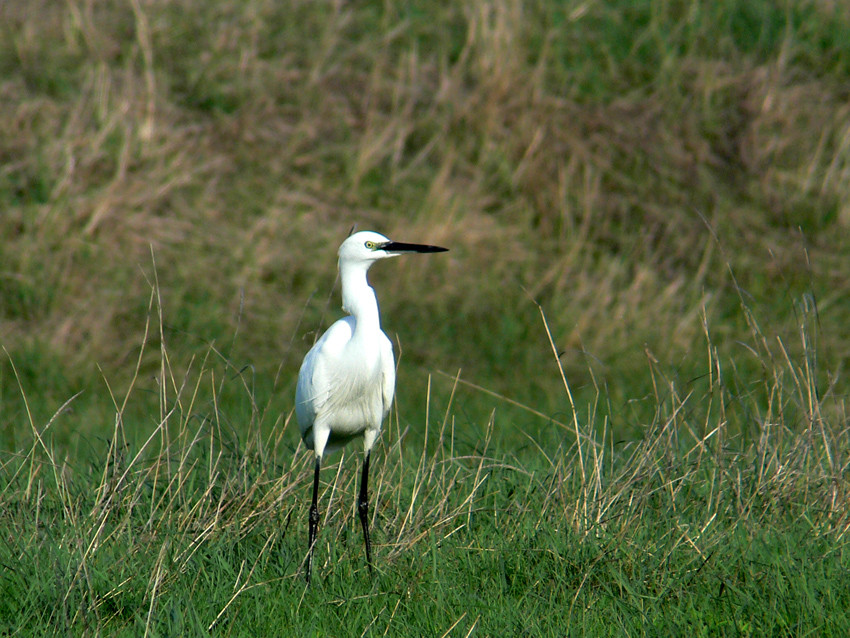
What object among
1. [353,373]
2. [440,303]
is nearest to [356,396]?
[353,373]

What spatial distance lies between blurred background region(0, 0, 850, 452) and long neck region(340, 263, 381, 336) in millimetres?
2798

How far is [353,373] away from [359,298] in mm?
353

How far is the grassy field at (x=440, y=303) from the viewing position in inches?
144

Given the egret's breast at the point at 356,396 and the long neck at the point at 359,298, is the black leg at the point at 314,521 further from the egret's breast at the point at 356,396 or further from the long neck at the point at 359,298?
the long neck at the point at 359,298

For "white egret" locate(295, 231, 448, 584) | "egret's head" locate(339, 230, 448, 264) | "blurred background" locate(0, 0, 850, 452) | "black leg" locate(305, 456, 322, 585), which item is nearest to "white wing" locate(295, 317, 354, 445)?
"white egret" locate(295, 231, 448, 584)

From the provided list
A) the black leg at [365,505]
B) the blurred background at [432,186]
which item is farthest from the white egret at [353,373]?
the blurred background at [432,186]

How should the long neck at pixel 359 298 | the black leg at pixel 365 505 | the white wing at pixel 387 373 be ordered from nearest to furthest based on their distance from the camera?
the black leg at pixel 365 505 → the long neck at pixel 359 298 → the white wing at pixel 387 373

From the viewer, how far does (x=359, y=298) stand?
417 cm

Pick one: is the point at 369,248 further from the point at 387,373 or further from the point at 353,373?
the point at 387,373

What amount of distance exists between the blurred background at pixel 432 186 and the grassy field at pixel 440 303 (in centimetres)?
3

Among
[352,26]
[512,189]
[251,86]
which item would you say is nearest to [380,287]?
[512,189]

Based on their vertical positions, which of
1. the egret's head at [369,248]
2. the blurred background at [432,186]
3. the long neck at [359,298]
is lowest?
the blurred background at [432,186]

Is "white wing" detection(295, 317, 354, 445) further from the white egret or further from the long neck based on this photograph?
the long neck

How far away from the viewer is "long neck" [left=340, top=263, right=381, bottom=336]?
4.18 meters
